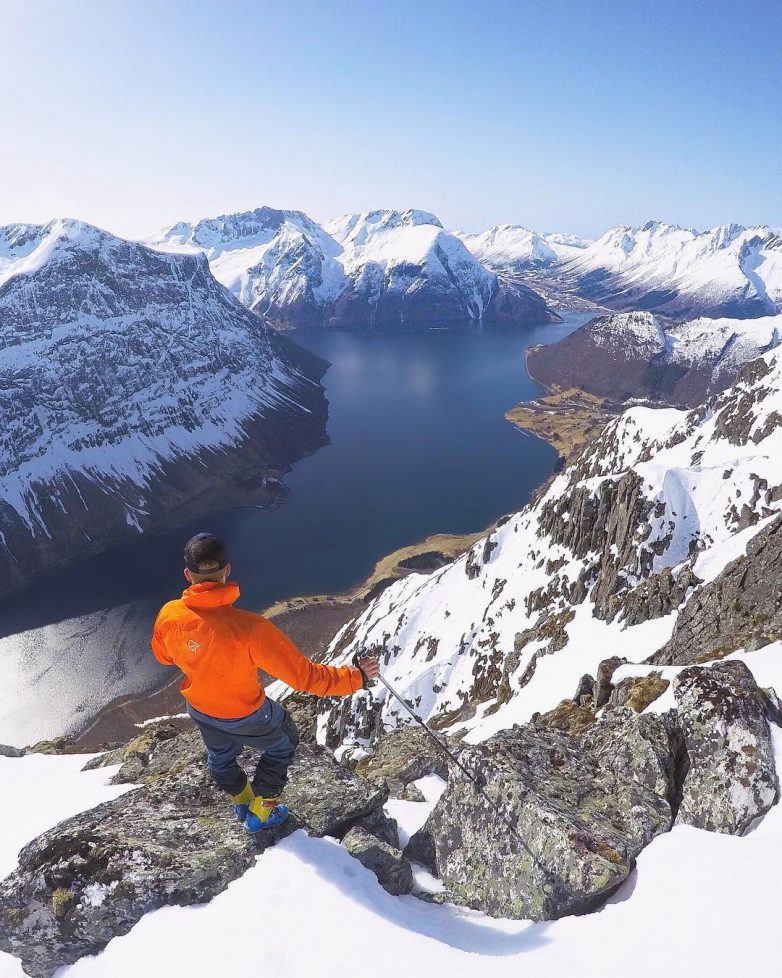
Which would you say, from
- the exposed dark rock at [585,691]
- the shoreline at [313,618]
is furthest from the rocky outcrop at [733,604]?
the shoreline at [313,618]

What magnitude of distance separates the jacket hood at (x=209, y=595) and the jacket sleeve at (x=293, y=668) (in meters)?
0.57

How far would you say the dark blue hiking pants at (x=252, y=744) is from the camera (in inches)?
322

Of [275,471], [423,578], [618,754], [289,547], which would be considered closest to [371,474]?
[275,471]

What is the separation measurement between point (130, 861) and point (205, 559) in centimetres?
465

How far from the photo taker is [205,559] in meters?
7.20

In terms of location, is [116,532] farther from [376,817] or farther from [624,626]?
[376,817]

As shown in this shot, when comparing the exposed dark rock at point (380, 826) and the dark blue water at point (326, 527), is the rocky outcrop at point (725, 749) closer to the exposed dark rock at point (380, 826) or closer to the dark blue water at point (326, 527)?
the exposed dark rock at point (380, 826)

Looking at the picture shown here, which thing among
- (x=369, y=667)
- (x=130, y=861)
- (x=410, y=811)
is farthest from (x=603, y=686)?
(x=130, y=861)

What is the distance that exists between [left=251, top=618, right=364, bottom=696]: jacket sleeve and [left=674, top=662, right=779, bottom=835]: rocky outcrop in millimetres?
6103

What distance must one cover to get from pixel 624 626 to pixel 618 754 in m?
33.0

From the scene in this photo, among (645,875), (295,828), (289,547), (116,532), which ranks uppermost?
(645,875)

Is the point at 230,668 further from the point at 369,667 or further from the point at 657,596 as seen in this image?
the point at 657,596

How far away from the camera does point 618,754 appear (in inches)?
413

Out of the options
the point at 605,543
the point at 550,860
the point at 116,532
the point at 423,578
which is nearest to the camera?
the point at 550,860
